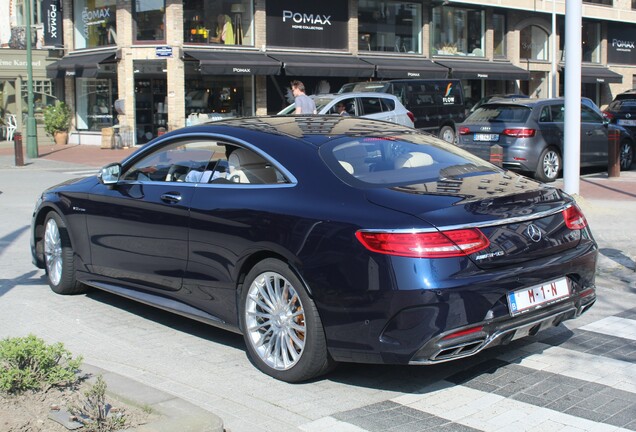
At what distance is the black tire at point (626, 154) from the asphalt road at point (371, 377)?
11824mm

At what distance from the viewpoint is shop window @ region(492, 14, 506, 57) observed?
4072 centimetres

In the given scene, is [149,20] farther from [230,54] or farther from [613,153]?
[613,153]

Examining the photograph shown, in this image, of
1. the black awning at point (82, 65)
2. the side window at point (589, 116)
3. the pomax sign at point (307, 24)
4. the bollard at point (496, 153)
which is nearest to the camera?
the bollard at point (496, 153)

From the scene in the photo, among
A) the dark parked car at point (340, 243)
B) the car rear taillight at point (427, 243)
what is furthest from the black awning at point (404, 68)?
the car rear taillight at point (427, 243)

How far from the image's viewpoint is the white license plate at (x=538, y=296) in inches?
187

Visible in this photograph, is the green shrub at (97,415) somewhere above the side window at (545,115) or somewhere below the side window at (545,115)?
below

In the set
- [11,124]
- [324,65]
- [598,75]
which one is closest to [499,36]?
[598,75]

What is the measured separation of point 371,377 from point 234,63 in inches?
971

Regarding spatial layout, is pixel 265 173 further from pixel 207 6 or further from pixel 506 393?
pixel 207 6

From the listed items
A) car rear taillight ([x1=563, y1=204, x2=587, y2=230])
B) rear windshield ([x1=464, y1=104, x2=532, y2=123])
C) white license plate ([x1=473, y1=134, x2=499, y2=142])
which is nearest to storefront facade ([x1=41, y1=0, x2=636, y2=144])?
rear windshield ([x1=464, y1=104, x2=532, y2=123])

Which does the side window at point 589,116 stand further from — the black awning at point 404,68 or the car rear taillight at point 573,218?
the black awning at point 404,68

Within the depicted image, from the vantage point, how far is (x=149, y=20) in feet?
96.8

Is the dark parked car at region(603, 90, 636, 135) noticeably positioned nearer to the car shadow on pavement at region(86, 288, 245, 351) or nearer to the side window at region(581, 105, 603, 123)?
the side window at region(581, 105, 603, 123)

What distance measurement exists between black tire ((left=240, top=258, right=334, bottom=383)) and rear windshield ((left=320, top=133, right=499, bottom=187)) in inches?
30.7
